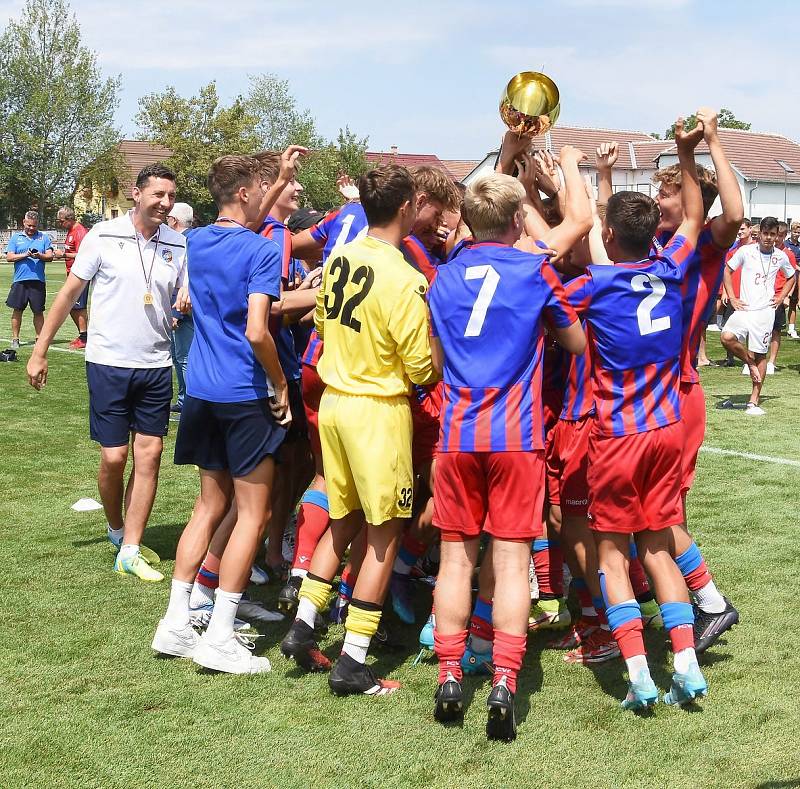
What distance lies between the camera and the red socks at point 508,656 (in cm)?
384

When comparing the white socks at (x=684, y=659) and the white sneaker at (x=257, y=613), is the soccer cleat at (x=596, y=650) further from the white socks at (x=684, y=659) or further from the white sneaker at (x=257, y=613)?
the white sneaker at (x=257, y=613)

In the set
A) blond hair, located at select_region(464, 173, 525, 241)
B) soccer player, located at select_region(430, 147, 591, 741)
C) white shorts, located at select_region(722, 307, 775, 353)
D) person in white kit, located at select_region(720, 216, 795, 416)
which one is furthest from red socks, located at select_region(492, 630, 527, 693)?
white shorts, located at select_region(722, 307, 775, 353)

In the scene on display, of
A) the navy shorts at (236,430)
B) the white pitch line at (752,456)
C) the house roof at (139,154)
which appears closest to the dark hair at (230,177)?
the navy shorts at (236,430)

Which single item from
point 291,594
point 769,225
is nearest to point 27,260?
point 769,225

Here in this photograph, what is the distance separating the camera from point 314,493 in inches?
201

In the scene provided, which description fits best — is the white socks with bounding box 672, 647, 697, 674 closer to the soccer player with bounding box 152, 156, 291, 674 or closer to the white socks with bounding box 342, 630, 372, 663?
the white socks with bounding box 342, 630, 372, 663

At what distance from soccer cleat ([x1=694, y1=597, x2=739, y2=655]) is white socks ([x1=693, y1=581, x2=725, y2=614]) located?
0.06 ft

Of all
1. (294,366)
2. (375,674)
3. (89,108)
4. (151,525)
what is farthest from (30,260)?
(89,108)

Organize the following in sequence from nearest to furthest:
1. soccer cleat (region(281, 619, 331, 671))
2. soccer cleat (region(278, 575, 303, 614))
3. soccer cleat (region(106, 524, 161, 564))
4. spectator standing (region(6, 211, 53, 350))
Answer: soccer cleat (region(281, 619, 331, 671)) → soccer cleat (region(278, 575, 303, 614)) → soccer cleat (region(106, 524, 161, 564)) → spectator standing (region(6, 211, 53, 350))

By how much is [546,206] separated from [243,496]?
2181 millimetres

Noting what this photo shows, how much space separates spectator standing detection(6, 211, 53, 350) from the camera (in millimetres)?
15258

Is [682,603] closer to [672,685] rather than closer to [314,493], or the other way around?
[672,685]

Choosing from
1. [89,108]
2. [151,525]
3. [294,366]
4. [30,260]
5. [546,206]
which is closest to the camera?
[546,206]

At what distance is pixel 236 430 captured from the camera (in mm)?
4551
